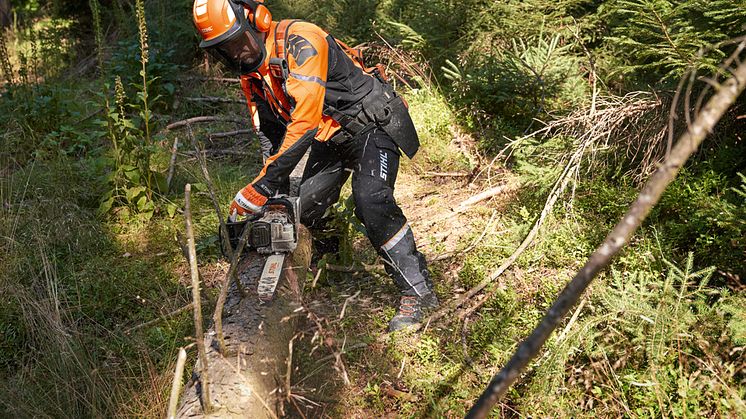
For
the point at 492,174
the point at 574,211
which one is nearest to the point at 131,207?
the point at 492,174

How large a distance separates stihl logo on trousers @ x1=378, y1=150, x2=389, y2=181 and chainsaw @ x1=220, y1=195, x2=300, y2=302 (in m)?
0.67

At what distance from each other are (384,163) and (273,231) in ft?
3.17

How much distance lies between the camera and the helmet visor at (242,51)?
12.0 feet

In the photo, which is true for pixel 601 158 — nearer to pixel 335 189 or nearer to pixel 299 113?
pixel 335 189

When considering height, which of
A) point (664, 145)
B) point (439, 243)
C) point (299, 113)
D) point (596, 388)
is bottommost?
point (439, 243)

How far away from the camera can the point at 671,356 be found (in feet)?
10.2

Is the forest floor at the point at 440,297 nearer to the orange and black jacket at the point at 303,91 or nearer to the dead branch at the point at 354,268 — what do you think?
the dead branch at the point at 354,268

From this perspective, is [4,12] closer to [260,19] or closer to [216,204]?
[260,19]

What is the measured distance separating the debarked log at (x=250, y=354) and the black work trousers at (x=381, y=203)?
2.02 ft

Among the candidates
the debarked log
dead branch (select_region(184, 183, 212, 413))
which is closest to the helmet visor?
the debarked log

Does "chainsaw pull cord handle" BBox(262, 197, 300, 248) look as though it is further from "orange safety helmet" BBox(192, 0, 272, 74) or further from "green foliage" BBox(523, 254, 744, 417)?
"green foliage" BBox(523, 254, 744, 417)

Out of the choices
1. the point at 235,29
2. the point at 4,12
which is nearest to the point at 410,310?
the point at 235,29

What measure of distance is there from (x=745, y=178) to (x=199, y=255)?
408 cm

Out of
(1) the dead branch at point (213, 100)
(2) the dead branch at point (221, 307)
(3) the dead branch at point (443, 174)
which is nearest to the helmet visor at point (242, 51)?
(2) the dead branch at point (221, 307)
